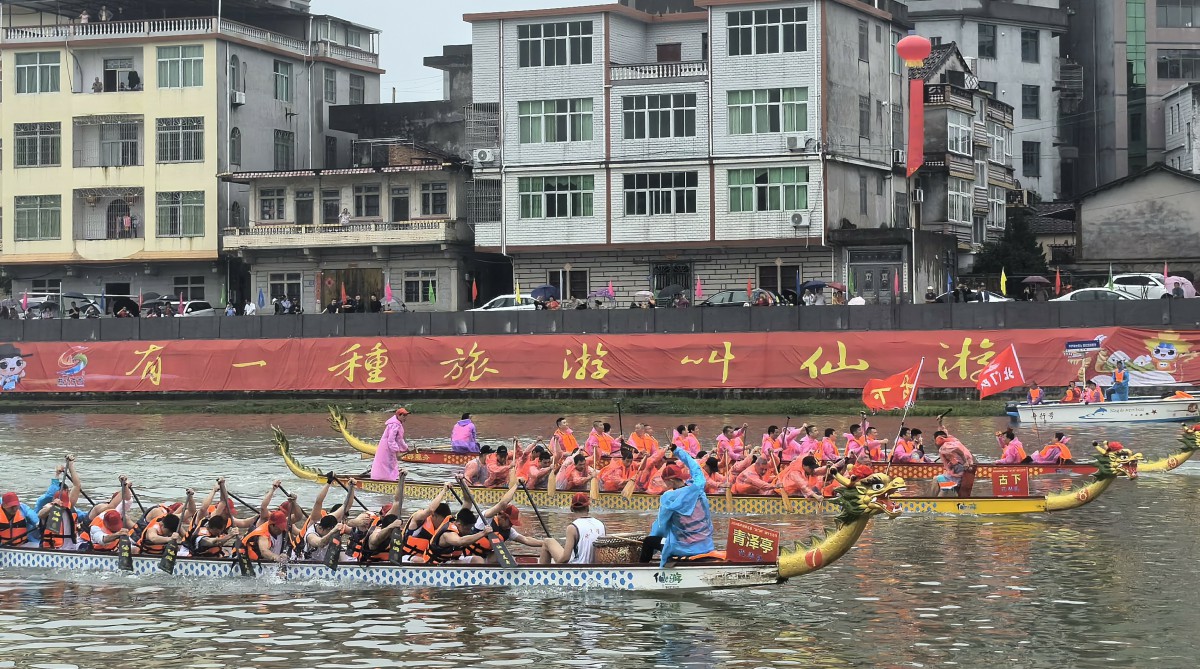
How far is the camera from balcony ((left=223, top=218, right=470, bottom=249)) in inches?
2579

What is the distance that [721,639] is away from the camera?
18375 mm

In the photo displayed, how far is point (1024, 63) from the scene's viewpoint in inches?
3455

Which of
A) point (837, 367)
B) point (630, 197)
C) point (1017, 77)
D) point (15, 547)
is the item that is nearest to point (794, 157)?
point (630, 197)

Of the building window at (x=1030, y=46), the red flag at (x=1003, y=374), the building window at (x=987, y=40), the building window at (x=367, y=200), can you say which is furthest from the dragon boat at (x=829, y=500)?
the building window at (x=1030, y=46)

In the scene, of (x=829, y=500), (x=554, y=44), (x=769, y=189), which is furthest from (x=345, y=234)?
(x=829, y=500)

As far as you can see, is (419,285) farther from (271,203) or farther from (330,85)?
(330,85)

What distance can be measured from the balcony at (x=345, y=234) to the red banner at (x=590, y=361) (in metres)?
13.0

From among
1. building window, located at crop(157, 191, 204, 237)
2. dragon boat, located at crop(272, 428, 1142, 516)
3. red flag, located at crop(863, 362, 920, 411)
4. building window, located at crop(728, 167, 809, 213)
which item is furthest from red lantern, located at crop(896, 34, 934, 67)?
building window, located at crop(157, 191, 204, 237)

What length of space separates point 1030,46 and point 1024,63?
3.60ft

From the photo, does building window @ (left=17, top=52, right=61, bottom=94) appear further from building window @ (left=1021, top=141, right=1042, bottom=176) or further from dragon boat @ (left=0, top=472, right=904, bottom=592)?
building window @ (left=1021, top=141, right=1042, bottom=176)

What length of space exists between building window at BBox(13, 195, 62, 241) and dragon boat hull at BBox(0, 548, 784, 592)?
50.5m

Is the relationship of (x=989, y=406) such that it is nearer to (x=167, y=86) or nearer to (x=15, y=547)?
(x=15, y=547)

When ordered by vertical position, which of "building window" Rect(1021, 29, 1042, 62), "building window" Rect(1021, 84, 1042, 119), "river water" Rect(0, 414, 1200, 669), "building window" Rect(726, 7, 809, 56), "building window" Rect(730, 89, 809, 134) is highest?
"building window" Rect(1021, 29, 1042, 62)

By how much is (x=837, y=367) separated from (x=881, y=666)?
31.6m
